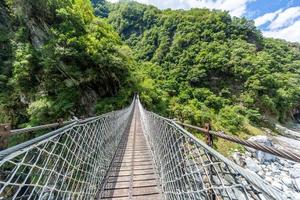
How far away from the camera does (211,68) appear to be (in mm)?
25562

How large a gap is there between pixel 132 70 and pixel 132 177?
38.3 ft

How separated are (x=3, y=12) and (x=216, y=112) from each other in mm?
17564

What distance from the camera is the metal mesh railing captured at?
2.55ft

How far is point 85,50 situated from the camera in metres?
10.6

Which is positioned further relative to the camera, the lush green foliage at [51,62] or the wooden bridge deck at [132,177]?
the lush green foliage at [51,62]

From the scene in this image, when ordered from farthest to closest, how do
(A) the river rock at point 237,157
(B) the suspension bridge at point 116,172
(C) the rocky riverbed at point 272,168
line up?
(A) the river rock at point 237,157 → (C) the rocky riverbed at point 272,168 → (B) the suspension bridge at point 116,172

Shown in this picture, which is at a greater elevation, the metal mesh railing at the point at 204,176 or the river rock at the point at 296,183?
the metal mesh railing at the point at 204,176

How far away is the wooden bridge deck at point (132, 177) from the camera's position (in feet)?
7.36

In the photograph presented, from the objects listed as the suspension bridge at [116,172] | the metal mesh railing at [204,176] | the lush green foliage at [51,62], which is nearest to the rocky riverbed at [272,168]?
the lush green foliage at [51,62]

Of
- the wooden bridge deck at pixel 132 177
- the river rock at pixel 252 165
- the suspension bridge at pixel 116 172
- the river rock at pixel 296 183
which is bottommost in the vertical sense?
the river rock at pixel 296 183

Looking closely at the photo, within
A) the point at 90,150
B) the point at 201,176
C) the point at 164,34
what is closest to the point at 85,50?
the point at 90,150

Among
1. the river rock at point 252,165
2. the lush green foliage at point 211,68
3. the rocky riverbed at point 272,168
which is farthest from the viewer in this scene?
the lush green foliage at point 211,68

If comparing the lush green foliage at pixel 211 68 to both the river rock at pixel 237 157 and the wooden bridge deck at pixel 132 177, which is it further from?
the wooden bridge deck at pixel 132 177

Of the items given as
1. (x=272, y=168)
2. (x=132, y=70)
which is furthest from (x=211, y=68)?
(x=272, y=168)
